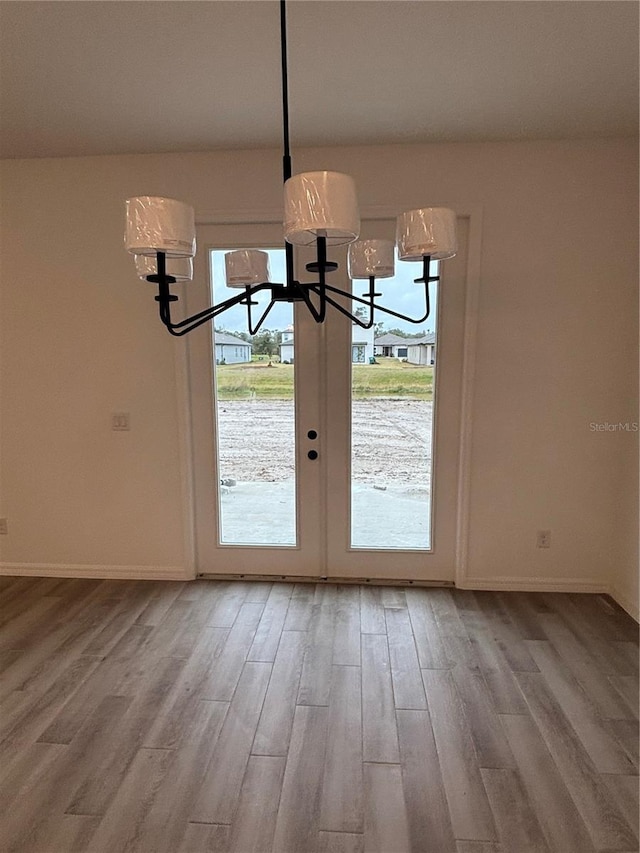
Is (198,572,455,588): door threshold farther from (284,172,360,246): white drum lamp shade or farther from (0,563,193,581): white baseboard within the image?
(284,172,360,246): white drum lamp shade

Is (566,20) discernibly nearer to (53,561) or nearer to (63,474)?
(63,474)

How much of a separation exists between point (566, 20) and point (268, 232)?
1692 millimetres

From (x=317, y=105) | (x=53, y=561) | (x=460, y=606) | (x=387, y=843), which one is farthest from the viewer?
(x=53, y=561)

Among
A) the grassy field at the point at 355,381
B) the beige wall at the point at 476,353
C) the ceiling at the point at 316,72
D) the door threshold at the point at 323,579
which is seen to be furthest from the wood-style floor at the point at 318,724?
the ceiling at the point at 316,72

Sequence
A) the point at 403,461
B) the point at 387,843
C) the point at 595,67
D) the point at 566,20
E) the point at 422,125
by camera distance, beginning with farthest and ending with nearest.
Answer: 1. the point at 403,461
2. the point at 422,125
3. the point at 595,67
4. the point at 566,20
5. the point at 387,843

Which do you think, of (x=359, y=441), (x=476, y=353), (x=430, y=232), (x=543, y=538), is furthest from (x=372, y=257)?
(x=543, y=538)

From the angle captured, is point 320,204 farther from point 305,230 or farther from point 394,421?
point 394,421

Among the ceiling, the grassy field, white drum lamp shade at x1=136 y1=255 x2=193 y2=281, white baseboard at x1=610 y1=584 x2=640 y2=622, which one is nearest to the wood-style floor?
white baseboard at x1=610 y1=584 x2=640 y2=622

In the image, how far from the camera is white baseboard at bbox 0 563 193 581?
123 inches

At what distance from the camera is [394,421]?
2.95 meters

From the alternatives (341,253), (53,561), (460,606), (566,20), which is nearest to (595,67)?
(566,20)

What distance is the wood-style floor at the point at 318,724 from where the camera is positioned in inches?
58.1

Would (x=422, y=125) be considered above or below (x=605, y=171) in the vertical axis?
above

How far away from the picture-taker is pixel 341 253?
9.02ft
